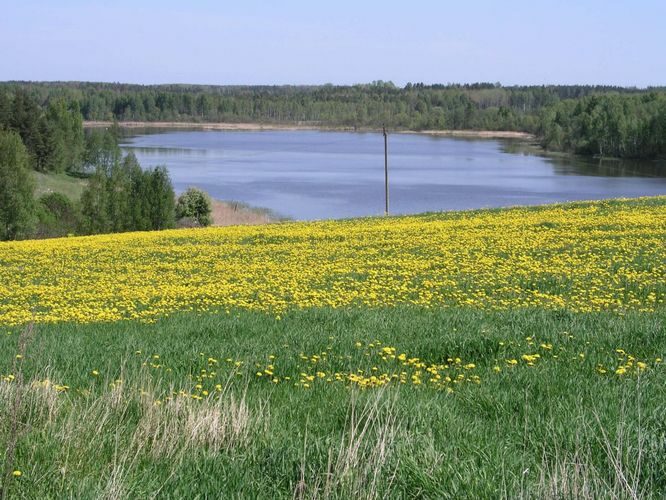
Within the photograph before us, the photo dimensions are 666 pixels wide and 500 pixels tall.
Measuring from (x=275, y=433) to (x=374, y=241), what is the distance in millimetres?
17519

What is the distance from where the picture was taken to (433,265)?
16500 mm

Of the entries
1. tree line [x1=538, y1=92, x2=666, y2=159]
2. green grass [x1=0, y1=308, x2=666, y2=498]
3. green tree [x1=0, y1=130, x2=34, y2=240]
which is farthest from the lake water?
green grass [x1=0, y1=308, x2=666, y2=498]

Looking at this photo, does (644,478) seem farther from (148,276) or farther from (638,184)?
(638,184)

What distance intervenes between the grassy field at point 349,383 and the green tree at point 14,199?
48269 millimetres

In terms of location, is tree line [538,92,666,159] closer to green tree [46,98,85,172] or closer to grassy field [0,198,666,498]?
green tree [46,98,85,172]

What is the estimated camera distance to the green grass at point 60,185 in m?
90.4

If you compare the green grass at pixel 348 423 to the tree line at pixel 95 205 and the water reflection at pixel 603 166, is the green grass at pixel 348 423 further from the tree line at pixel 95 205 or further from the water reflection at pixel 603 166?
the water reflection at pixel 603 166

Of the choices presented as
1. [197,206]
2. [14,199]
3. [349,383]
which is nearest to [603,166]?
[197,206]

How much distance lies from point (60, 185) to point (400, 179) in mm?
43195

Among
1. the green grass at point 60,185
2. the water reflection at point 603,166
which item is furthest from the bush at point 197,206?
the water reflection at point 603,166

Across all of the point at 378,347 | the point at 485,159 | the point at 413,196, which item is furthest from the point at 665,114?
the point at 378,347

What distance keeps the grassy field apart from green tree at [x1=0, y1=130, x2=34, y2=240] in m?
48.3

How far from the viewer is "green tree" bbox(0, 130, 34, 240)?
6112 centimetres

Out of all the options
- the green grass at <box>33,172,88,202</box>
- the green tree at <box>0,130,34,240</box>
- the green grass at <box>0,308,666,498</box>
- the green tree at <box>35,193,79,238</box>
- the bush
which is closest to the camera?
the green grass at <box>0,308,666,498</box>
